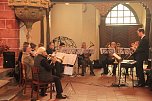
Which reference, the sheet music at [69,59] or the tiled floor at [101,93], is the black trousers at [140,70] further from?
the sheet music at [69,59]

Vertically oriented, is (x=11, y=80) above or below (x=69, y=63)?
below

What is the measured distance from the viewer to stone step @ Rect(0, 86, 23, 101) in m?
7.01

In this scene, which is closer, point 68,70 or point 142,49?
point 68,70

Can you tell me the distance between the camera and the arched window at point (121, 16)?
675 inches

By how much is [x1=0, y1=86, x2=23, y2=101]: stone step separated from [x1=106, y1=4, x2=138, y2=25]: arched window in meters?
9.81

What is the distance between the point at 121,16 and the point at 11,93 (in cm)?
1091

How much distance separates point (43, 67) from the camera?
7398 mm

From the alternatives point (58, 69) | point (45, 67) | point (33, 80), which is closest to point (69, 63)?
point (45, 67)

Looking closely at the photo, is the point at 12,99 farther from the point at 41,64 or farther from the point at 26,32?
the point at 26,32

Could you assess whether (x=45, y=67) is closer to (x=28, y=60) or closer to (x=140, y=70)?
(x=28, y=60)

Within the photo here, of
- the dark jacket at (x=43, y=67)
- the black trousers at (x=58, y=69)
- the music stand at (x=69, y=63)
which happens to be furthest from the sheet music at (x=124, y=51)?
the dark jacket at (x=43, y=67)

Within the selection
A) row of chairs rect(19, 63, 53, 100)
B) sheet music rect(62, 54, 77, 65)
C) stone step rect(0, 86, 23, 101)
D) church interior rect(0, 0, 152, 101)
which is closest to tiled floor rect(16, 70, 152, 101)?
church interior rect(0, 0, 152, 101)

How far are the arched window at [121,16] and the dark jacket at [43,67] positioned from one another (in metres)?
10.1

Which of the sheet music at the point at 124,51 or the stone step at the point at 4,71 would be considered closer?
the stone step at the point at 4,71
